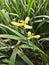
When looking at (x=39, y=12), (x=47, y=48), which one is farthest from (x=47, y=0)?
(x=47, y=48)

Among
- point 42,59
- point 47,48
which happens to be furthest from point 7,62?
point 47,48

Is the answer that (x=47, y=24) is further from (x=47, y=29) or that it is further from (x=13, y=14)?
(x=13, y=14)

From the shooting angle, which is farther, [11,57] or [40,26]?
[40,26]

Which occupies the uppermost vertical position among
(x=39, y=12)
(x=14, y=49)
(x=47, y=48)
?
(x=39, y=12)

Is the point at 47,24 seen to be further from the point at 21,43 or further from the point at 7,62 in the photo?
the point at 7,62

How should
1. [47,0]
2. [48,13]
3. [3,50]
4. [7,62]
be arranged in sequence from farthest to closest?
1. [47,0]
2. [48,13]
3. [3,50]
4. [7,62]

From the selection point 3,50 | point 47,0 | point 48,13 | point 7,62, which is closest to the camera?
point 7,62

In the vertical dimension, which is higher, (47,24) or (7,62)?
(47,24)
